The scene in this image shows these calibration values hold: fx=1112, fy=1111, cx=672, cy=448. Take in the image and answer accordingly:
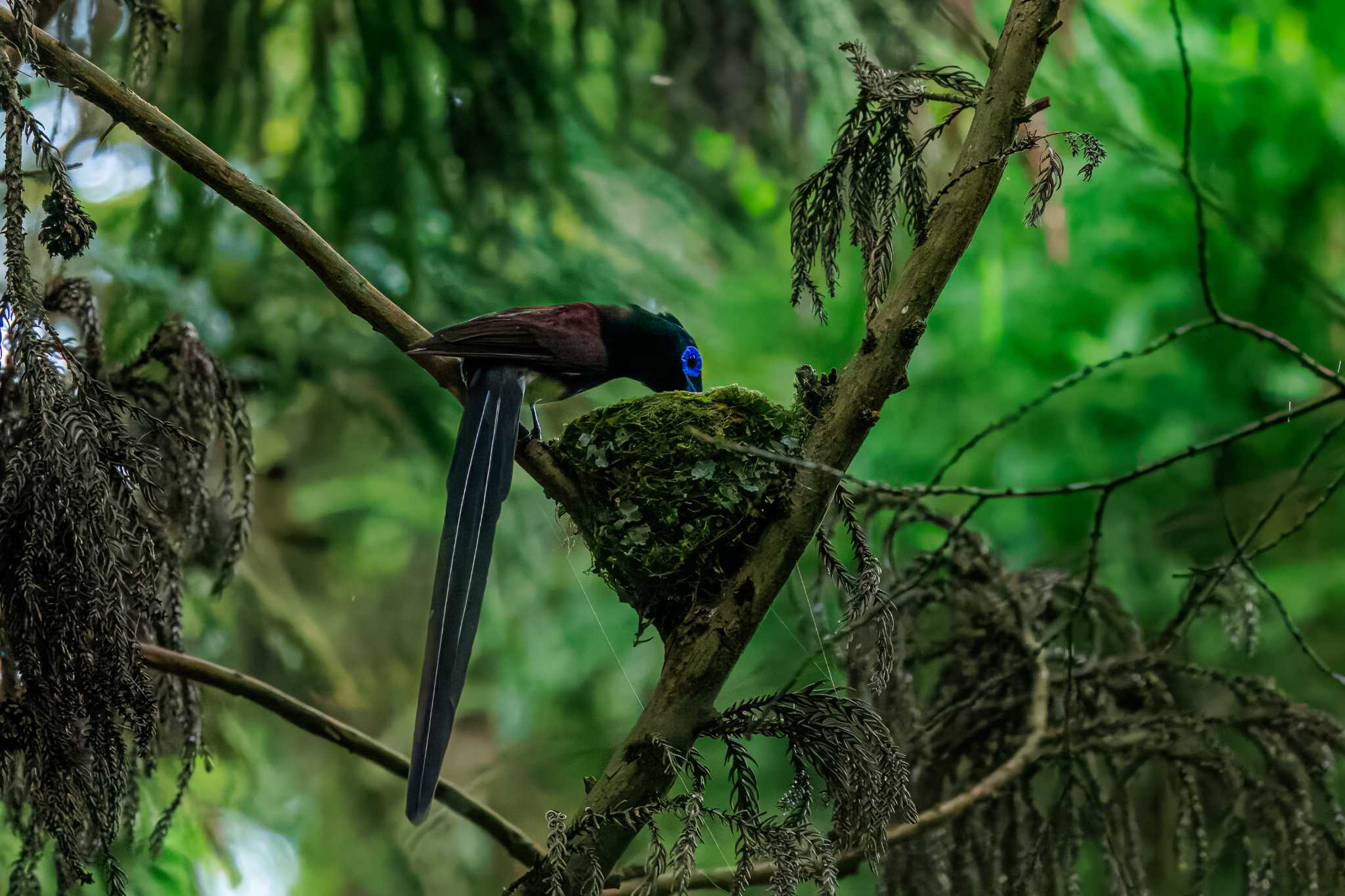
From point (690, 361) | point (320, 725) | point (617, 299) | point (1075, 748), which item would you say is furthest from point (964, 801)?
point (617, 299)

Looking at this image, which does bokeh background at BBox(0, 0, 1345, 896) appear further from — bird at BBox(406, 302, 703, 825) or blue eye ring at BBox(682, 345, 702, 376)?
bird at BBox(406, 302, 703, 825)

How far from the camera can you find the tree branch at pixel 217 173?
5.65 ft

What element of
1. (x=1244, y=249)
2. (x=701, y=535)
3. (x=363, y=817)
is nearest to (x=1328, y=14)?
(x=1244, y=249)

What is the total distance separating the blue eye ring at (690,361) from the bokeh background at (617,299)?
107 cm

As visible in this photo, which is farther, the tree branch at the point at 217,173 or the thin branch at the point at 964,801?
the thin branch at the point at 964,801

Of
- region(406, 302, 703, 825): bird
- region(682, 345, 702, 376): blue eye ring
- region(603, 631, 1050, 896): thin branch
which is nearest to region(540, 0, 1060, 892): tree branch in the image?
region(406, 302, 703, 825): bird

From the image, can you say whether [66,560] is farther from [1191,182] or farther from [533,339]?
[1191,182]

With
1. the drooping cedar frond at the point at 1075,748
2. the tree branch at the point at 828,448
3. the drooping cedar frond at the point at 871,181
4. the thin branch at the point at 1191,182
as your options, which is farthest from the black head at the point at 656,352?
the thin branch at the point at 1191,182

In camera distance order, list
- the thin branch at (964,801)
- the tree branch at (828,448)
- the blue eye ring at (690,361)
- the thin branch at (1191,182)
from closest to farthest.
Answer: the tree branch at (828,448) < the thin branch at (1191,182) < the thin branch at (964,801) < the blue eye ring at (690,361)

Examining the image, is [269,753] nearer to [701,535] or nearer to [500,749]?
[500,749]

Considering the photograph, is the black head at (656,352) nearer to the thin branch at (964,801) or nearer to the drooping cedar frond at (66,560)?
the thin branch at (964,801)

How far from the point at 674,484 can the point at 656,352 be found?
85 centimetres

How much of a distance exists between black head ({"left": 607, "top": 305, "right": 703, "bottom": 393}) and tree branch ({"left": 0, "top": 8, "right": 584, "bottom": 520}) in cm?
96

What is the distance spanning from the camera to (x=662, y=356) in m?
2.96
